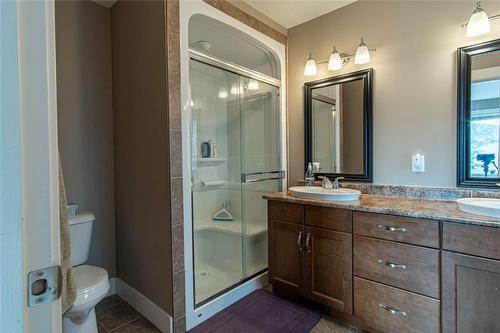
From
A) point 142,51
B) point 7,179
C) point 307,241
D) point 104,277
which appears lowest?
point 104,277

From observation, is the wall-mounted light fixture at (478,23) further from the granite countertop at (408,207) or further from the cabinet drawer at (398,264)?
the cabinet drawer at (398,264)

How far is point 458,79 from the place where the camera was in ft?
5.90

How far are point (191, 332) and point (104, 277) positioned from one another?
0.68 metres

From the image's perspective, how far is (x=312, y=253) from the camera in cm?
195

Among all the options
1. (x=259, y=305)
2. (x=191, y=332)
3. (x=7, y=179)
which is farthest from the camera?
(x=259, y=305)

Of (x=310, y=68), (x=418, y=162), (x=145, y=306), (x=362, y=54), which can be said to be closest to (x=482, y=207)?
(x=418, y=162)

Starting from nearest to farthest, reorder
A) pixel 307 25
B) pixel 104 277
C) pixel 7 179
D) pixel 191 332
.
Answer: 1. pixel 7 179
2. pixel 104 277
3. pixel 191 332
4. pixel 307 25

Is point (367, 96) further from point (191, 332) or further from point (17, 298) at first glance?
point (17, 298)

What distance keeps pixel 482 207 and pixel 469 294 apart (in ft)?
1.47

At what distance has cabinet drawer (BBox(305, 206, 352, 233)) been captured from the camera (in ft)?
5.82

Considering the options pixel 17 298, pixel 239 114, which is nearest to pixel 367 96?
pixel 239 114

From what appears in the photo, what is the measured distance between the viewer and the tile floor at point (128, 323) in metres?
1.83

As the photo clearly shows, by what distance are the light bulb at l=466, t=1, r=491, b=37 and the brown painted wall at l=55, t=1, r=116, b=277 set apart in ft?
8.80

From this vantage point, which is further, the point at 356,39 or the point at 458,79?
the point at 356,39
